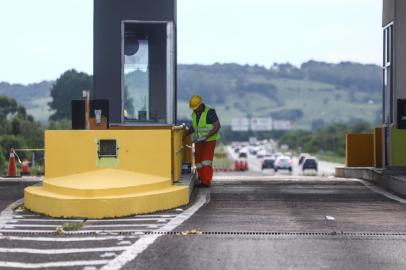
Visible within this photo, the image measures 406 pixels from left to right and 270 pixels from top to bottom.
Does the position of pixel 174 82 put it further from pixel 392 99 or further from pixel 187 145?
pixel 392 99

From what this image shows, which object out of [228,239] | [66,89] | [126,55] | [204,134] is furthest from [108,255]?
[66,89]

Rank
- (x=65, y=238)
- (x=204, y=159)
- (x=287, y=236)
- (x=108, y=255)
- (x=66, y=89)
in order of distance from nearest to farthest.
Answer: (x=108, y=255) < (x=65, y=238) < (x=287, y=236) < (x=204, y=159) < (x=66, y=89)

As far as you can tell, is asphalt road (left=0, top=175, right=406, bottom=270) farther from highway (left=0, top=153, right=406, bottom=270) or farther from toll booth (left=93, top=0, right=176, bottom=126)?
toll booth (left=93, top=0, right=176, bottom=126)

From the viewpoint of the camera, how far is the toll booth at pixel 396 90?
59.0 feet

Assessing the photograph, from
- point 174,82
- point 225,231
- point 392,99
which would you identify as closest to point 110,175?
point 225,231

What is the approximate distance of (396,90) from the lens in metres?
18.4

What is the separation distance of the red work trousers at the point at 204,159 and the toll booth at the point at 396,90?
12.4ft

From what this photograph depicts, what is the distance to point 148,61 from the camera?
19781mm

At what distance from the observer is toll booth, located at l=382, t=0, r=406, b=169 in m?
18.0

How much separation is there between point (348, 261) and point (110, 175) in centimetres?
522

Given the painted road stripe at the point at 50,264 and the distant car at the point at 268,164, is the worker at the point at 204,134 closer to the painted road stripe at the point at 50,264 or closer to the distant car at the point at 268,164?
the painted road stripe at the point at 50,264

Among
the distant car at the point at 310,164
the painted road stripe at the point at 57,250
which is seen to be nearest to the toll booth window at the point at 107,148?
the painted road stripe at the point at 57,250

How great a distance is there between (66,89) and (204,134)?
5379 inches

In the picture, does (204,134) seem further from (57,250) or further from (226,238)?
(57,250)
